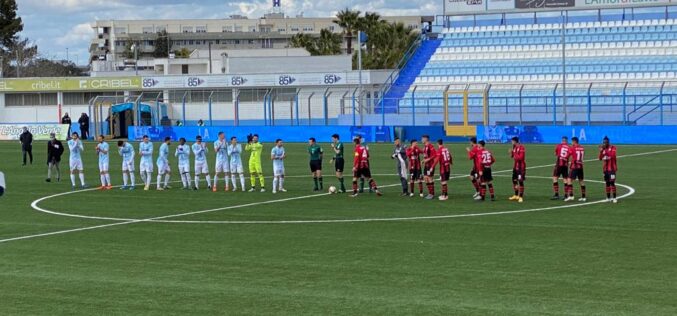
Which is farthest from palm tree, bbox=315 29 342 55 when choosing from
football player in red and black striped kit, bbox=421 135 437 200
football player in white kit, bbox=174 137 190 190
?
football player in red and black striped kit, bbox=421 135 437 200

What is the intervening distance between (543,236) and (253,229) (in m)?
6.27

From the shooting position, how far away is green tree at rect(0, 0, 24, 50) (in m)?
119

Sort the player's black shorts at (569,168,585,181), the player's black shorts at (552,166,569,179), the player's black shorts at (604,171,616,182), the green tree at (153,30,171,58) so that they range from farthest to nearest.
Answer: the green tree at (153,30,171,58), the player's black shorts at (552,166,569,179), the player's black shorts at (569,168,585,181), the player's black shorts at (604,171,616,182)

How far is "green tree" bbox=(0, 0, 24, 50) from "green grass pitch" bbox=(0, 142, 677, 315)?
9290cm

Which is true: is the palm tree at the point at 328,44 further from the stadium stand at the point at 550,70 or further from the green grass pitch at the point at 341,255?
the green grass pitch at the point at 341,255

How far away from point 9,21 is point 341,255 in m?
109

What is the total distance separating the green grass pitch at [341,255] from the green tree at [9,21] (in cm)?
9290

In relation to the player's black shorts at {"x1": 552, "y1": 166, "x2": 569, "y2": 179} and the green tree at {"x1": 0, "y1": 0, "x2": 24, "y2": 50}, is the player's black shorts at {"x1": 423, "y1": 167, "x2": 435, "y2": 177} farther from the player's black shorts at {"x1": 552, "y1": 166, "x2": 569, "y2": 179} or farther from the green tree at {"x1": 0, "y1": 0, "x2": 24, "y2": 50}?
the green tree at {"x1": 0, "y1": 0, "x2": 24, "y2": 50}

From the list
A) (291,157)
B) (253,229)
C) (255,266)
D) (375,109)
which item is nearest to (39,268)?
(255,266)

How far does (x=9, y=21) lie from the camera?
120188 millimetres

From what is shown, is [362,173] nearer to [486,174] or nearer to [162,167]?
[486,174]

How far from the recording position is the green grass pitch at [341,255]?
1477cm

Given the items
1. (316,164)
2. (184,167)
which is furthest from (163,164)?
(316,164)

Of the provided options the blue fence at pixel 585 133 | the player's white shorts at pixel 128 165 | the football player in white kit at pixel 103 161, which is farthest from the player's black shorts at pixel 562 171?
the blue fence at pixel 585 133
